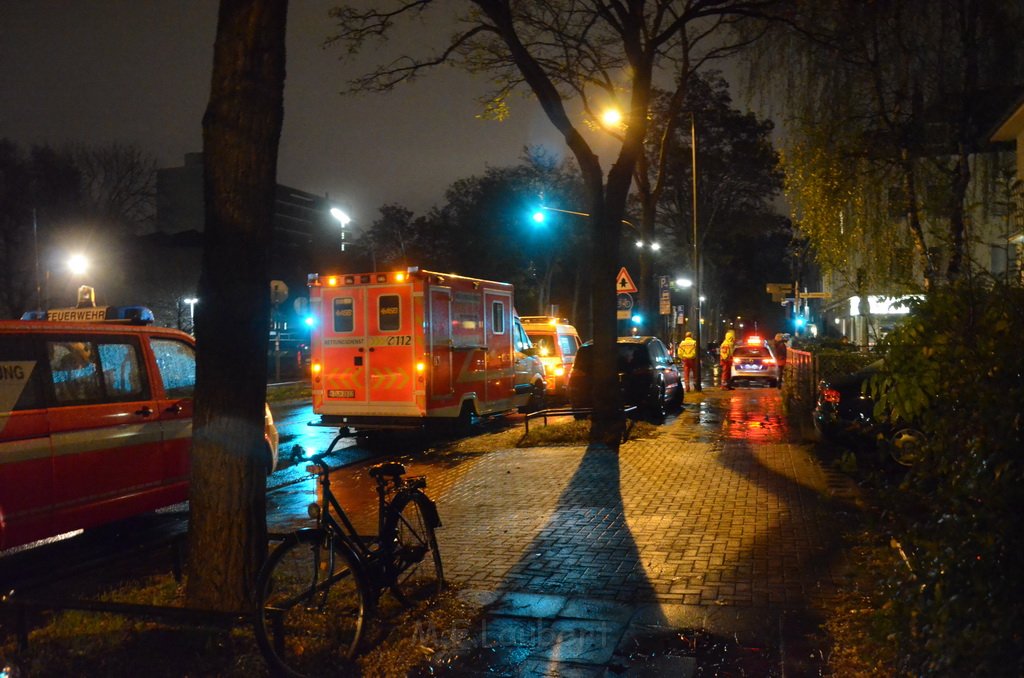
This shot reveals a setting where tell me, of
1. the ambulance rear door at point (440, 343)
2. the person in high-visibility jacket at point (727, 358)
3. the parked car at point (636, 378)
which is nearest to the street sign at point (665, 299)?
the person in high-visibility jacket at point (727, 358)

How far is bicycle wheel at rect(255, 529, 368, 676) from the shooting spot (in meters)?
4.71

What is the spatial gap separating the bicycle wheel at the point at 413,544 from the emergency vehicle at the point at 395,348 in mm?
7955

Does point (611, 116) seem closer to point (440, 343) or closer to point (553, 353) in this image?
point (553, 353)

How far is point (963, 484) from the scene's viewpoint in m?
3.56

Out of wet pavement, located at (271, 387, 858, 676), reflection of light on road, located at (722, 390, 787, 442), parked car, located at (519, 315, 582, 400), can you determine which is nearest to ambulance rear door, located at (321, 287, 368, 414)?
wet pavement, located at (271, 387, 858, 676)

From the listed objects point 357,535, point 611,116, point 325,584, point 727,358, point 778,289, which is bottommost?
Answer: point 325,584

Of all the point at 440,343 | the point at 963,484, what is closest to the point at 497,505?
the point at 440,343

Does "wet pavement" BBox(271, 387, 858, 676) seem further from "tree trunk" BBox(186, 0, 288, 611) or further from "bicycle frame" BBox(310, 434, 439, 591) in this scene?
"tree trunk" BBox(186, 0, 288, 611)

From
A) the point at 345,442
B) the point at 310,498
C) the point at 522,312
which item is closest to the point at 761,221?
the point at 522,312

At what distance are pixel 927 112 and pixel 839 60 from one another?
68.7 inches

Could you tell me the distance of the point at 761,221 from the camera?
40.1 metres

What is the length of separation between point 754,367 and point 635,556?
2303 centimetres

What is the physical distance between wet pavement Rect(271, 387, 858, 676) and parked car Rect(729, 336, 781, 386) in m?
16.5

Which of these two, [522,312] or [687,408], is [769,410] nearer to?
[687,408]
